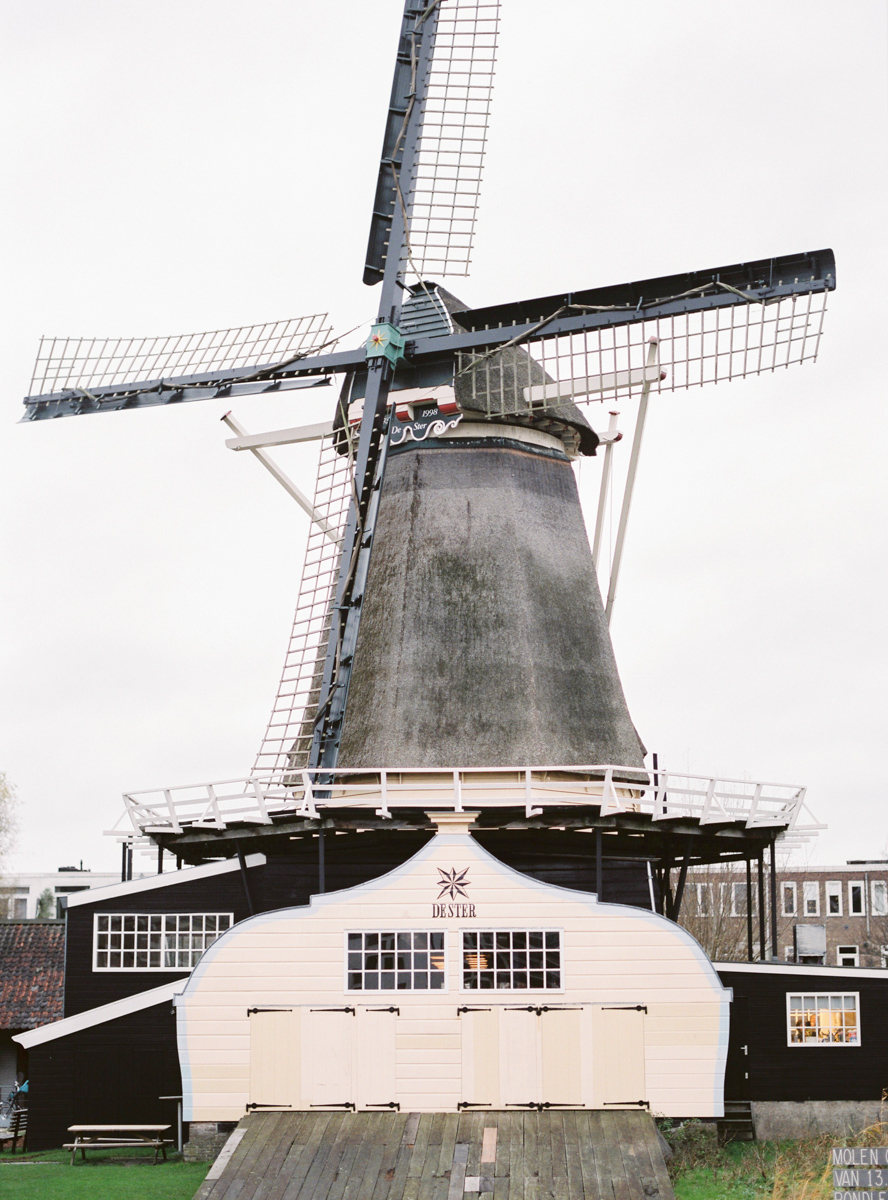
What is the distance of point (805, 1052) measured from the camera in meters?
19.1

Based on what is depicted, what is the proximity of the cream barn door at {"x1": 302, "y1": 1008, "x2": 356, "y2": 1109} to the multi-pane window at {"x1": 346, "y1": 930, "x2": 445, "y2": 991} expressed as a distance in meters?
0.45

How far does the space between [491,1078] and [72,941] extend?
742 centimetres

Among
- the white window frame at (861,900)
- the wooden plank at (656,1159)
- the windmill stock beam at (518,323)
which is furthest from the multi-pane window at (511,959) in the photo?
the white window frame at (861,900)

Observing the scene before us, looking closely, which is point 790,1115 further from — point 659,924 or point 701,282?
point 701,282

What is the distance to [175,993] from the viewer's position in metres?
18.6

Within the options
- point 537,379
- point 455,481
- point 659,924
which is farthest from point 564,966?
point 537,379

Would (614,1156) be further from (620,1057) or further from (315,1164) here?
(315,1164)

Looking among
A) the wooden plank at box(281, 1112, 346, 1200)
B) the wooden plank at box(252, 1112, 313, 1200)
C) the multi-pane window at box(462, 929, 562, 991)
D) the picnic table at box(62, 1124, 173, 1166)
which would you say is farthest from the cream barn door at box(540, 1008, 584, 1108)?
the picnic table at box(62, 1124, 173, 1166)

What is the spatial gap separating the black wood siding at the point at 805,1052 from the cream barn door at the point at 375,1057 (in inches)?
191

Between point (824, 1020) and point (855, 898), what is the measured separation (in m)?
41.3

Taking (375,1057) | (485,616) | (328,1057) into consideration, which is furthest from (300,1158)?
(485,616)

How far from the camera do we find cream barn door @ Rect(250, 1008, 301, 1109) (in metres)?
17.6

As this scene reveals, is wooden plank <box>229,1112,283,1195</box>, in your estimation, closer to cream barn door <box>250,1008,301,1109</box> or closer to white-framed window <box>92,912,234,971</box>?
cream barn door <box>250,1008,301,1109</box>

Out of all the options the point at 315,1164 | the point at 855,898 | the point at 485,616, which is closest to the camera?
the point at 315,1164
